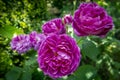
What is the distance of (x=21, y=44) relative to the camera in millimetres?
1605

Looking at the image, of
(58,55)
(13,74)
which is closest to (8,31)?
(13,74)

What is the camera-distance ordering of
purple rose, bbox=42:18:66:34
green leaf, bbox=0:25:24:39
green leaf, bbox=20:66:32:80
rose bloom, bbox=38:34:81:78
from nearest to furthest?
rose bloom, bbox=38:34:81:78, purple rose, bbox=42:18:66:34, green leaf, bbox=20:66:32:80, green leaf, bbox=0:25:24:39

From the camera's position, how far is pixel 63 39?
1.45 meters

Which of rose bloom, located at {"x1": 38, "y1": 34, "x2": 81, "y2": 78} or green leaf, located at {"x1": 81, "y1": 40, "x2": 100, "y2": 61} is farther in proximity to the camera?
green leaf, located at {"x1": 81, "y1": 40, "x2": 100, "y2": 61}

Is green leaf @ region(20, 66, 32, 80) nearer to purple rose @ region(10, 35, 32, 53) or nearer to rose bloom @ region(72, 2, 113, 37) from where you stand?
purple rose @ region(10, 35, 32, 53)

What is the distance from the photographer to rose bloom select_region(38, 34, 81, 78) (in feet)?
4.68

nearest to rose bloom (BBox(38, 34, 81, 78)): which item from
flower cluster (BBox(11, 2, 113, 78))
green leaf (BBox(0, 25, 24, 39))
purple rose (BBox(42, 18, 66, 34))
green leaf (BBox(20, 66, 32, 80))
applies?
flower cluster (BBox(11, 2, 113, 78))

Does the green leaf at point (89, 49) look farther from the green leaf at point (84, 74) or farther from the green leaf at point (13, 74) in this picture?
the green leaf at point (13, 74)

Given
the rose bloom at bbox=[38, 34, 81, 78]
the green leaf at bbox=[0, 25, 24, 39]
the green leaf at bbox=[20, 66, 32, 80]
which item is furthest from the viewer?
the green leaf at bbox=[0, 25, 24, 39]

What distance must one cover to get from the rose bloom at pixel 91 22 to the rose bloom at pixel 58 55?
3.1 inches

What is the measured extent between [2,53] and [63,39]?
55 centimetres

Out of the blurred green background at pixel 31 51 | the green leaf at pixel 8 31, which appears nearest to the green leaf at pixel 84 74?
the blurred green background at pixel 31 51

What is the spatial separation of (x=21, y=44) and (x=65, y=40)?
0.25 meters

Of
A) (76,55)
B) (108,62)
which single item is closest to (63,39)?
(76,55)
